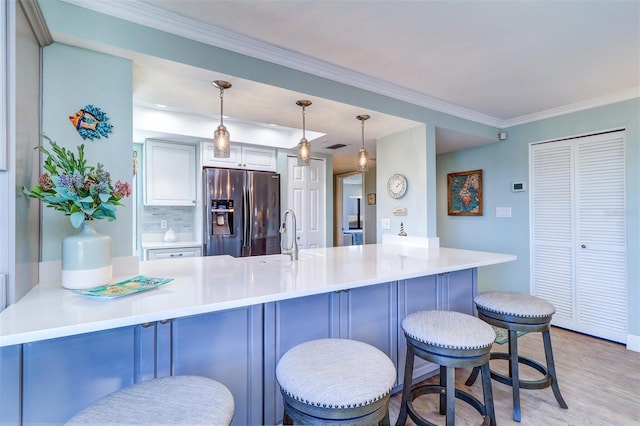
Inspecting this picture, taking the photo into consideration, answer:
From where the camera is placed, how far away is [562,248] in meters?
3.25

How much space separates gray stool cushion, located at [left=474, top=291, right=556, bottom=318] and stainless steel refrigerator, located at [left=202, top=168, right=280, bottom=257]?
2.61m

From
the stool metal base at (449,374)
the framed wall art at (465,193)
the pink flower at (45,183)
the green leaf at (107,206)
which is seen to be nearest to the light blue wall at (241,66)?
the pink flower at (45,183)

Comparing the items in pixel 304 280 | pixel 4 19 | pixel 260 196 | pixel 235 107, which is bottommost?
pixel 304 280

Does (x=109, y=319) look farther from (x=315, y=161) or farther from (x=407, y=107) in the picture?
(x=315, y=161)

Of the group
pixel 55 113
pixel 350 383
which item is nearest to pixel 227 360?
pixel 350 383

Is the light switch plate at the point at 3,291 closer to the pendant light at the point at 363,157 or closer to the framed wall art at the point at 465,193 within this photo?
the pendant light at the point at 363,157

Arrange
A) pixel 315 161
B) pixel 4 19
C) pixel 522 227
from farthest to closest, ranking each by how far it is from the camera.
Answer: pixel 315 161, pixel 522 227, pixel 4 19

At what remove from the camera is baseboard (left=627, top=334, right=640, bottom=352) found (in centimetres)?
271

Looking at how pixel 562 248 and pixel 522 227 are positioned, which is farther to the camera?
pixel 522 227

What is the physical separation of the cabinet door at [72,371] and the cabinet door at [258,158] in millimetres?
2947

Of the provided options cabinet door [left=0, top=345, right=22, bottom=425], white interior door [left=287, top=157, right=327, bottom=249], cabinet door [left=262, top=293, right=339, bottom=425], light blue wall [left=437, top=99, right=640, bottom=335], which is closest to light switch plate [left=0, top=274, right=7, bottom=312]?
cabinet door [left=0, top=345, right=22, bottom=425]

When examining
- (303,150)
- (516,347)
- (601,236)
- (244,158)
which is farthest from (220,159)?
(601,236)

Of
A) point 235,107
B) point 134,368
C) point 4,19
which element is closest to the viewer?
point 4,19

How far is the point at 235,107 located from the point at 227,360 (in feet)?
6.37
